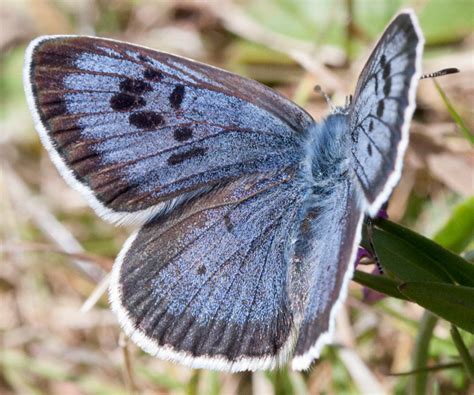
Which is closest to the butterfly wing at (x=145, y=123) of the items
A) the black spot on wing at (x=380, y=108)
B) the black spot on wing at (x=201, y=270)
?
the black spot on wing at (x=201, y=270)

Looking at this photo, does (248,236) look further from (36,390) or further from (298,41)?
(298,41)

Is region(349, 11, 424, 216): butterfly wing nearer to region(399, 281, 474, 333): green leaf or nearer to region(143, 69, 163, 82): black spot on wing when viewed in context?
region(399, 281, 474, 333): green leaf

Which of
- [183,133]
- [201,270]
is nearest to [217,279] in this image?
[201,270]

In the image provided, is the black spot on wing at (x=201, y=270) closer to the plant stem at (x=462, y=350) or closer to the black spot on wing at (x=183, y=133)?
the black spot on wing at (x=183, y=133)

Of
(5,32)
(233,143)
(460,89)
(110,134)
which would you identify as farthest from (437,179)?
(5,32)

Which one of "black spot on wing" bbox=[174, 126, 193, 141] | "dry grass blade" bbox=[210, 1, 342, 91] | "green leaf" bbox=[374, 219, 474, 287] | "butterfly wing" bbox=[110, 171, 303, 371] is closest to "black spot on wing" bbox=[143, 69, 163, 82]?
"black spot on wing" bbox=[174, 126, 193, 141]

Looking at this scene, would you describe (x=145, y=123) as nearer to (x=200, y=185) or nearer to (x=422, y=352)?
(x=200, y=185)

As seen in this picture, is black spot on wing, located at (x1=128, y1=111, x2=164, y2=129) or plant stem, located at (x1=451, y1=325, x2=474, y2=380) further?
black spot on wing, located at (x1=128, y1=111, x2=164, y2=129)

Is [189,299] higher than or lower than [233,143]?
lower
